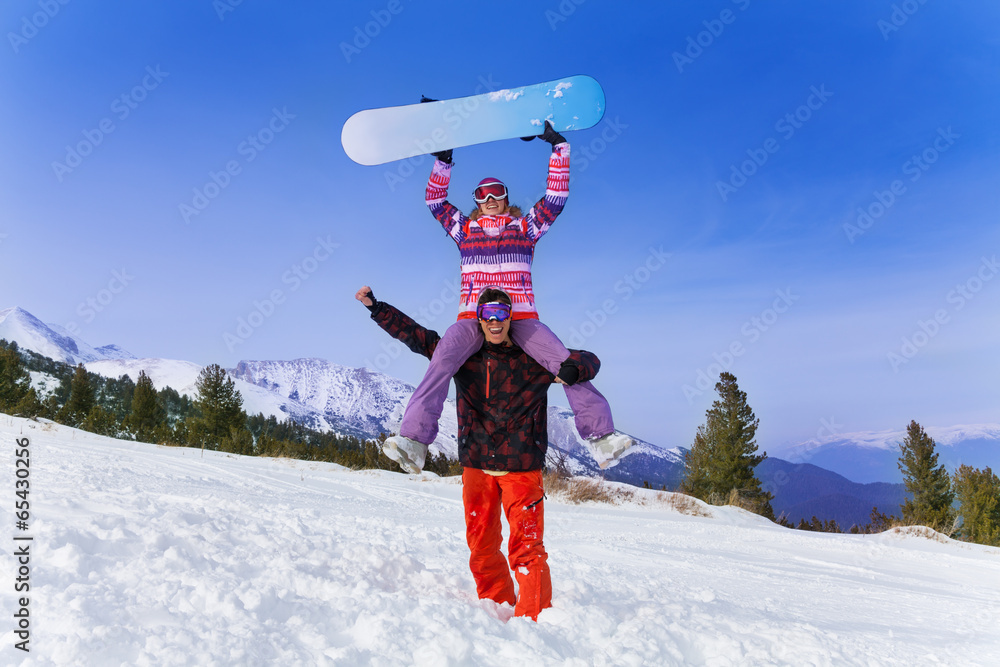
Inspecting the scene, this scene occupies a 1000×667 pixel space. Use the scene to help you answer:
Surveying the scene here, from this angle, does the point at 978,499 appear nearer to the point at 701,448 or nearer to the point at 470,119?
the point at 701,448

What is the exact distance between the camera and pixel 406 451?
336 cm

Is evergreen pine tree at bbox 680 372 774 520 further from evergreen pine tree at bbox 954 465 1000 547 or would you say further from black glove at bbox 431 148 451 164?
black glove at bbox 431 148 451 164

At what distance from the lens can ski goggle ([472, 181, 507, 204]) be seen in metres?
3.86

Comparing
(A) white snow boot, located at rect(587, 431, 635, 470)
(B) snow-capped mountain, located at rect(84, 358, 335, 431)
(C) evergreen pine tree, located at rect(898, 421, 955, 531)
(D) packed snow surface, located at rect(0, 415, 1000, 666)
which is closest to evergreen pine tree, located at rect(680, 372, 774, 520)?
(C) evergreen pine tree, located at rect(898, 421, 955, 531)

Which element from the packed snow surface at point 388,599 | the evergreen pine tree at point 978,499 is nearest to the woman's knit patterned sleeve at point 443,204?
the packed snow surface at point 388,599

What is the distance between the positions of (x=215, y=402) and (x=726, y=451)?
84.7 feet

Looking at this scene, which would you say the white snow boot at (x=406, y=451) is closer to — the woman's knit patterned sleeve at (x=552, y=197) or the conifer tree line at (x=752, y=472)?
the woman's knit patterned sleeve at (x=552, y=197)

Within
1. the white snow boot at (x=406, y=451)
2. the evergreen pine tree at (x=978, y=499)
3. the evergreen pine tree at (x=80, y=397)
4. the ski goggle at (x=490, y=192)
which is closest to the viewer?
the white snow boot at (x=406, y=451)

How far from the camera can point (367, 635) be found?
8.13 ft

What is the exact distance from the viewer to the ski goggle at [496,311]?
3.45 m

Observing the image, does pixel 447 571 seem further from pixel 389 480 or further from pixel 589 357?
pixel 389 480

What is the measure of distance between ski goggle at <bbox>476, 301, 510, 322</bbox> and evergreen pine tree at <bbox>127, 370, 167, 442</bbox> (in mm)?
34056

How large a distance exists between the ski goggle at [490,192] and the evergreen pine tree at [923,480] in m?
29.5

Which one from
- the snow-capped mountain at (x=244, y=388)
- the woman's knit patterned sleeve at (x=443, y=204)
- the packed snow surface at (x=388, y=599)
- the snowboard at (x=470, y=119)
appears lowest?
the packed snow surface at (x=388, y=599)
